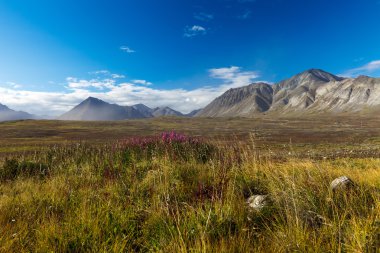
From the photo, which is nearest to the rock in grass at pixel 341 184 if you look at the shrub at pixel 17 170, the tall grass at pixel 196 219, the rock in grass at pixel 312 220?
the tall grass at pixel 196 219

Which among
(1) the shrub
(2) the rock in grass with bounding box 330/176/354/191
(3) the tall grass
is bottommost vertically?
(1) the shrub

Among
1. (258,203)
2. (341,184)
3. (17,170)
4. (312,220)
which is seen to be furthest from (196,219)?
(17,170)

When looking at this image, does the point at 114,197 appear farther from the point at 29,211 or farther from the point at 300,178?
the point at 300,178

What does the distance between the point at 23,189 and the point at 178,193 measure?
4.00 metres

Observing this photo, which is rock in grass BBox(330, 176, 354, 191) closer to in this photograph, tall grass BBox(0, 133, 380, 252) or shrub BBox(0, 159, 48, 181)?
tall grass BBox(0, 133, 380, 252)

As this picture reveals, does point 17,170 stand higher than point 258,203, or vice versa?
point 258,203

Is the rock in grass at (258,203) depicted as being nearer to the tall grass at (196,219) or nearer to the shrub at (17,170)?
the tall grass at (196,219)

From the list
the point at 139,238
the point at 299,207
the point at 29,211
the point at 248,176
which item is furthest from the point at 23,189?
the point at 299,207

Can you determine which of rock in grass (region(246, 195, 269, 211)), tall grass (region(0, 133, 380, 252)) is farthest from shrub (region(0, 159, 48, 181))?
rock in grass (region(246, 195, 269, 211))

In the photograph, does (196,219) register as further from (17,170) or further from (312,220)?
(17,170)

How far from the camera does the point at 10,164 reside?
977cm

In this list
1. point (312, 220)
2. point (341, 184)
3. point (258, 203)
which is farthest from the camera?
point (341, 184)

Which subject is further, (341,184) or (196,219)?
(341,184)

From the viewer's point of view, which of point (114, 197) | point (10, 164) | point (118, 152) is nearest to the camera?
point (114, 197)
